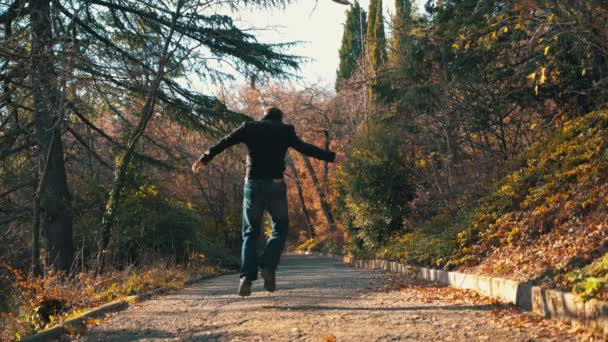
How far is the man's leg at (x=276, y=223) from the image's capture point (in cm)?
696

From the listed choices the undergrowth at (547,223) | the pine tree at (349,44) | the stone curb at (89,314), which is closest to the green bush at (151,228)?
the stone curb at (89,314)

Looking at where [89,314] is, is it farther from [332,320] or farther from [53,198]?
[53,198]

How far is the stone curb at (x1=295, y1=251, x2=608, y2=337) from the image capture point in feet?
15.7

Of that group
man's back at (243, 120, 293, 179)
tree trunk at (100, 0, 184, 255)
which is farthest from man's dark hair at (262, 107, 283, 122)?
tree trunk at (100, 0, 184, 255)

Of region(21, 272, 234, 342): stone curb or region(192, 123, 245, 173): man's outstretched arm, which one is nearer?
region(21, 272, 234, 342): stone curb

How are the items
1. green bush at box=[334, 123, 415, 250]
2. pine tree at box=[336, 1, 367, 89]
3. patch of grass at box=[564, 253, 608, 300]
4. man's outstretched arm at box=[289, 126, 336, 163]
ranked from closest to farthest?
patch of grass at box=[564, 253, 608, 300] → man's outstretched arm at box=[289, 126, 336, 163] → green bush at box=[334, 123, 415, 250] → pine tree at box=[336, 1, 367, 89]

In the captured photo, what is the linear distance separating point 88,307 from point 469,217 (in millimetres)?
7592

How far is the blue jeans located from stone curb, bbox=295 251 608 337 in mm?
2667

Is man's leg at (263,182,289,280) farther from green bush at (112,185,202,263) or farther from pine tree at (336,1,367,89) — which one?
pine tree at (336,1,367,89)

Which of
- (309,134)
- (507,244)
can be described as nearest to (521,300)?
(507,244)

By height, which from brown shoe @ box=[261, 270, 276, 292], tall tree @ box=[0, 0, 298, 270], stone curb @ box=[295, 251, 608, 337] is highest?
tall tree @ box=[0, 0, 298, 270]

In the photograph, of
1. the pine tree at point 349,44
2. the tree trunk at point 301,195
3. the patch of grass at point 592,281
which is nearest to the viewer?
the patch of grass at point 592,281

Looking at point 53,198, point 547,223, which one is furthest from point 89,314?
point 53,198

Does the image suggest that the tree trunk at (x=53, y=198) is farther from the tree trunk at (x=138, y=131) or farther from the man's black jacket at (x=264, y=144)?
the man's black jacket at (x=264, y=144)
